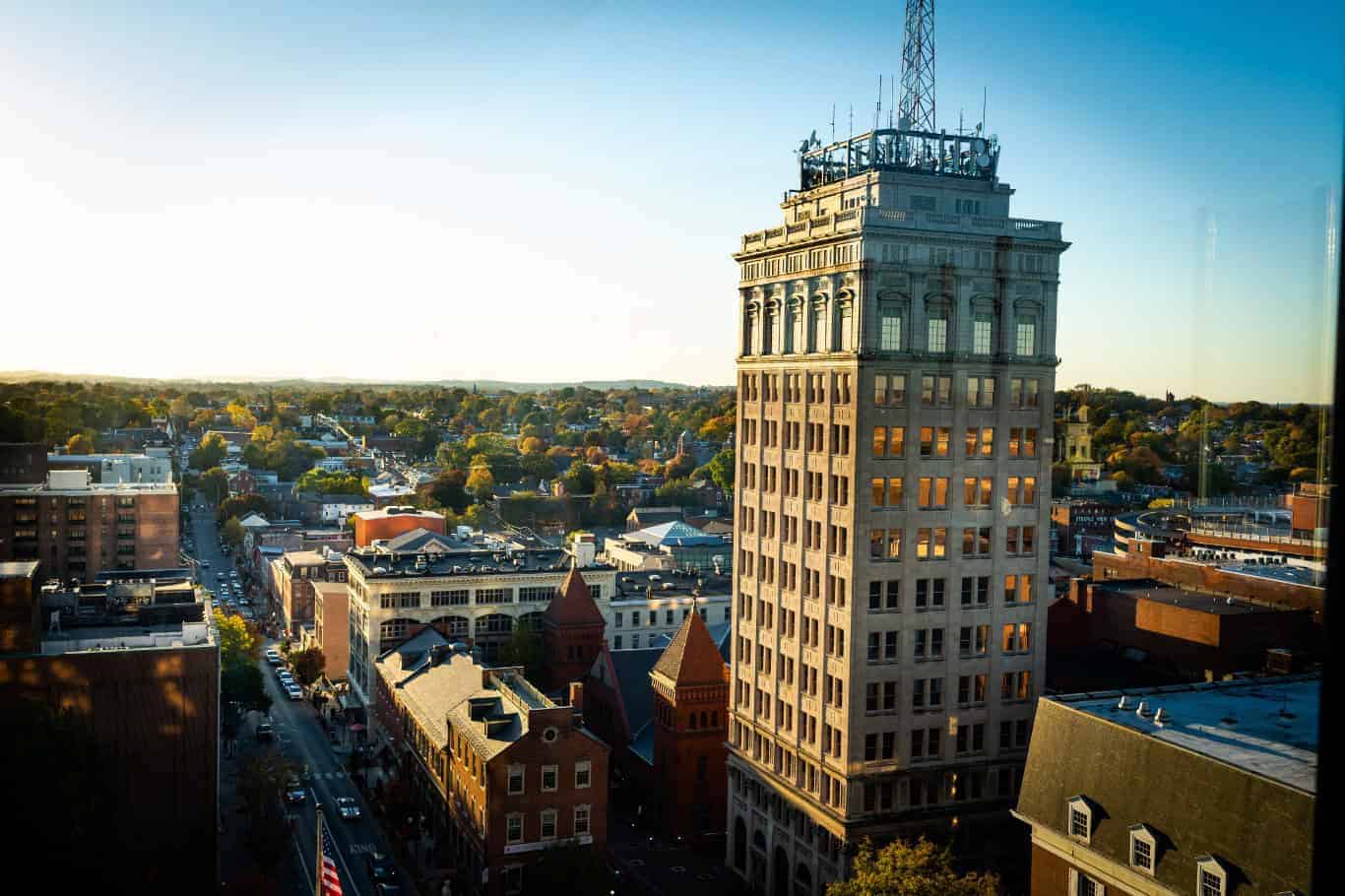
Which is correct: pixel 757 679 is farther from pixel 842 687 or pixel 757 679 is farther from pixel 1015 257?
pixel 1015 257

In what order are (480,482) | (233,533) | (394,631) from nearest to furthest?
(394,631) → (233,533) → (480,482)

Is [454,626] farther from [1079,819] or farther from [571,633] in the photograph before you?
[1079,819]

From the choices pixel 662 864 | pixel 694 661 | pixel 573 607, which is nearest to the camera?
pixel 662 864

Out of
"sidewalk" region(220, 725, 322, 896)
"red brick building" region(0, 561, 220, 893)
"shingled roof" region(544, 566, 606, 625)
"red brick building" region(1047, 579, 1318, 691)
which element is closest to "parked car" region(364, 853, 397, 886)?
"sidewalk" region(220, 725, 322, 896)

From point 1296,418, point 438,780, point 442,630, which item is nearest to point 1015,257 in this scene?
point 1296,418

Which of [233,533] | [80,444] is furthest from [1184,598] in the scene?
[233,533]

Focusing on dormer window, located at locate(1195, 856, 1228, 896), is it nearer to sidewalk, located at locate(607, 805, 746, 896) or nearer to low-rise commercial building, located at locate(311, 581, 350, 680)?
sidewalk, located at locate(607, 805, 746, 896)
